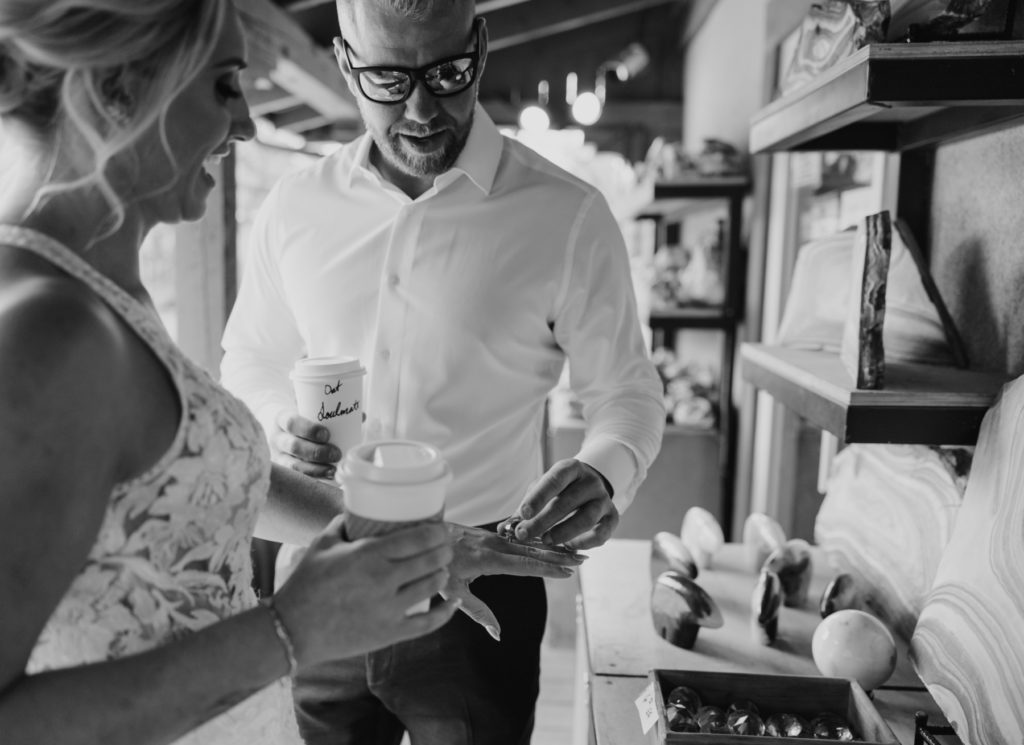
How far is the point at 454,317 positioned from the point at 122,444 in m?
0.94

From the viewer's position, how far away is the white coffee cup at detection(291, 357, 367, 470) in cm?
132

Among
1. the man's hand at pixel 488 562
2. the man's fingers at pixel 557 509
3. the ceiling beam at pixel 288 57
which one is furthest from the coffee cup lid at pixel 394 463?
the ceiling beam at pixel 288 57

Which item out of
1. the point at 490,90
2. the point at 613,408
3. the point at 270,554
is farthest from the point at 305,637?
the point at 490,90

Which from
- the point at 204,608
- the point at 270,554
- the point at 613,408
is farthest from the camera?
the point at 270,554

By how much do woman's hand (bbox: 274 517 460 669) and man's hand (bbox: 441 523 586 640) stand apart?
335 millimetres

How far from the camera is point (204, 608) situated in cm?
85

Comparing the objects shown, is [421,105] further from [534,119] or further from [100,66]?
[534,119]

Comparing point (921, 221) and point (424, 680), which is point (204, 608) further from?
point (921, 221)

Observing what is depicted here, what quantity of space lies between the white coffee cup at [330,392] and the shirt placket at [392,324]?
0.77 ft

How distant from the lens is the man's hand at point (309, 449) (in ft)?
4.32

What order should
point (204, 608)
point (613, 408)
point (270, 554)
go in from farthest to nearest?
point (270, 554), point (613, 408), point (204, 608)

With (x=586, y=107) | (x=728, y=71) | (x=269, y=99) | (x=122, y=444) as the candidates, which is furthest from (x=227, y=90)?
(x=586, y=107)

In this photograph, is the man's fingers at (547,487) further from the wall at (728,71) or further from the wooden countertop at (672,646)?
the wall at (728,71)

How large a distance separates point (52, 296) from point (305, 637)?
0.35 m
